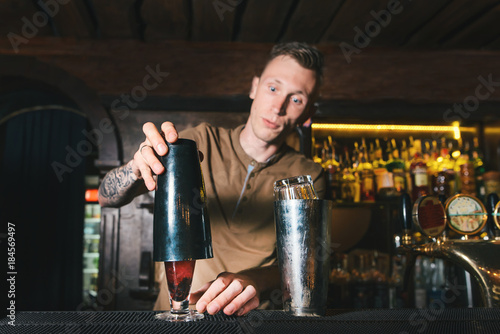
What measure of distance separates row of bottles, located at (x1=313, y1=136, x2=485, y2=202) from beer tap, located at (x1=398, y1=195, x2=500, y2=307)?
6.39 feet

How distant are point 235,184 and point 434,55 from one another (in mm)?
2350

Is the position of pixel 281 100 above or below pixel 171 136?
above

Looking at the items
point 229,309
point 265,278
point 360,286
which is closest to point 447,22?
point 360,286

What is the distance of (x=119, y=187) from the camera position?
4.16 feet

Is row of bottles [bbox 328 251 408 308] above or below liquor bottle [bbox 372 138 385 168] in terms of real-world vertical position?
below

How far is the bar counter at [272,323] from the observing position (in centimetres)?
59

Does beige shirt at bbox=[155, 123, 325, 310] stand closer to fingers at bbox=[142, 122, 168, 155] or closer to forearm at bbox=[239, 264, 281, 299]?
forearm at bbox=[239, 264, 281, 299]

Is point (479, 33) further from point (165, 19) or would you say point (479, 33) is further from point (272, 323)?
point (272, 323)

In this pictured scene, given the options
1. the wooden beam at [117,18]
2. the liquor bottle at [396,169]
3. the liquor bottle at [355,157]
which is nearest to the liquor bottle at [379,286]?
the liquor bottle at [396,169]

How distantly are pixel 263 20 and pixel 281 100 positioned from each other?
4.13 feet

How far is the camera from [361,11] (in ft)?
8.39

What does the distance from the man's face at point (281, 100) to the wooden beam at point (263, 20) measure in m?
0.91

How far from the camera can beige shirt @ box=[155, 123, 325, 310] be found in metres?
1.56

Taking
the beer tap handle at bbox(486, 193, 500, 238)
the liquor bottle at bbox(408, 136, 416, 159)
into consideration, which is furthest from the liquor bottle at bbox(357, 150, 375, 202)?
the beer tap handle at bbox(486, 193, 500, 238)
